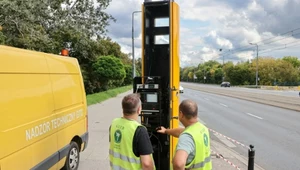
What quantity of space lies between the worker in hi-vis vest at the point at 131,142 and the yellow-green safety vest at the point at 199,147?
392 millimetres

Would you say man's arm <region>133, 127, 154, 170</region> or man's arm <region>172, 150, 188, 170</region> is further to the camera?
man's arm <region>133, 127, 154, 170</region>

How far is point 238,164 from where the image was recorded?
23.7 feet

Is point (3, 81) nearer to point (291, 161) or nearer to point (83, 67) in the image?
point (291, 161)

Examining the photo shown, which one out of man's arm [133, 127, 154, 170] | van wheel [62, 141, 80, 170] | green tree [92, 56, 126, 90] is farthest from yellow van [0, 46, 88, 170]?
green tree [92, 56, 126, 90]

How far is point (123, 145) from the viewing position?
308cm

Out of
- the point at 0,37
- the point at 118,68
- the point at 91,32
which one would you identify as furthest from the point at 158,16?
the point at 118,68

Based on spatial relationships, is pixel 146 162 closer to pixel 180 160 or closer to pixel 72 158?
pixel 180 160

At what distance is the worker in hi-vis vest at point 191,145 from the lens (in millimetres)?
2711

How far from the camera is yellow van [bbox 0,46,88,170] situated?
373 cm

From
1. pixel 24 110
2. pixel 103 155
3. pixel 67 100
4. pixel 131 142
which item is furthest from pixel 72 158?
pixel 131 142

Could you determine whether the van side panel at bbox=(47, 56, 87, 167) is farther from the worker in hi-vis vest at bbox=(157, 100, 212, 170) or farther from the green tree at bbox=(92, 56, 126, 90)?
the green tree at bbox=(92, 56, 126, 90)

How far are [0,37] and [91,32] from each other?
15.5 meters

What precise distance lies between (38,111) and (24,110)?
415 millimetres

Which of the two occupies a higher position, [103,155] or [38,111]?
[38,111]
